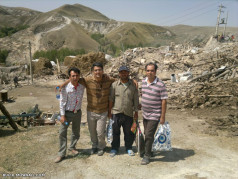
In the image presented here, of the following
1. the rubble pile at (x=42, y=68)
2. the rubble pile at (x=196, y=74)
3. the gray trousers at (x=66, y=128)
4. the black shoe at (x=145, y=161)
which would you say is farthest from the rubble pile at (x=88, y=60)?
the black shoe at (x=145, y=161)

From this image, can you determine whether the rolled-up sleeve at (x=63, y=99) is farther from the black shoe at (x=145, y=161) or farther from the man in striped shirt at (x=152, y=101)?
the black shoe at (x=145, y=161)

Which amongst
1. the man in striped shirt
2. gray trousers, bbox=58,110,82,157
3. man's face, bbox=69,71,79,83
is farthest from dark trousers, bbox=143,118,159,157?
man's face, bbox=69,71,79,83

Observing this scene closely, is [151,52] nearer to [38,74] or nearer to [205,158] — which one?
[38,74]

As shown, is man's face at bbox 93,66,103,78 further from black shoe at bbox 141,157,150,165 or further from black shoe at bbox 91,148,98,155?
black shoe at bbox 141,157,150,165

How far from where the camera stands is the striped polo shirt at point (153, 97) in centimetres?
337

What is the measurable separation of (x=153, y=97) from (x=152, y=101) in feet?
0.23

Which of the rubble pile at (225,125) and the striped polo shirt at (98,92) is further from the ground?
the striped polo shirt at (98,92)

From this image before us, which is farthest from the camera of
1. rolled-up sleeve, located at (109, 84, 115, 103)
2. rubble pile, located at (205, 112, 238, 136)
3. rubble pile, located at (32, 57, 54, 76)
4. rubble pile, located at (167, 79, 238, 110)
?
rubble pile, located at (32, 57, 54, 76)

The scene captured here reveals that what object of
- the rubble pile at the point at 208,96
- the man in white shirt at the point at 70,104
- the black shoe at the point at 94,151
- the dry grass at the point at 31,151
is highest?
the man in white shirt at the point at 70,104

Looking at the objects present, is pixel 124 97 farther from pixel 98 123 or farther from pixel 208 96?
pixel 208 96

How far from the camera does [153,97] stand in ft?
11.1

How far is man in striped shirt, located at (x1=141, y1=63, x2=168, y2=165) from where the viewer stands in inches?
133

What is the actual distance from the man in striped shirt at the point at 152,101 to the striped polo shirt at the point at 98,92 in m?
0.67

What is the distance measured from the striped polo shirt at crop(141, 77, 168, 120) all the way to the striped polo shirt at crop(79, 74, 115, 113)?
2.26ft
